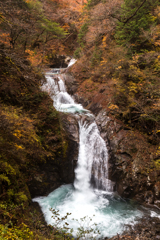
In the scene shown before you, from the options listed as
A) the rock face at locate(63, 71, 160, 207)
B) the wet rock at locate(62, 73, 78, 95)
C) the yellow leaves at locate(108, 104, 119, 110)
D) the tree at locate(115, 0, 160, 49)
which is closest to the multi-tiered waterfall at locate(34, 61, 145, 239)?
the rock face at locate(63, 71, 160, 207)

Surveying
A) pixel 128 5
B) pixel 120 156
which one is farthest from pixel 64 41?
pixel 120 156

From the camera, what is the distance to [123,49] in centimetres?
962

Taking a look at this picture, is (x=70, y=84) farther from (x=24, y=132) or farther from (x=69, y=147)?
(x=24, y=132)

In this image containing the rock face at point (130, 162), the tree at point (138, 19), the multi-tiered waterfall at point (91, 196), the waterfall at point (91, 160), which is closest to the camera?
the multi-tiered waterfall at point (91, 196)

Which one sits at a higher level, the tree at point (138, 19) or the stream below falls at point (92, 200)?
the tree at point (138, 19)

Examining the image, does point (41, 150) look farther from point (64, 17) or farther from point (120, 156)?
point (64, 17)

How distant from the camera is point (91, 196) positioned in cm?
759

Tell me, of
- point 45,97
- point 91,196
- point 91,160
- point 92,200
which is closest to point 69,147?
point 91,160

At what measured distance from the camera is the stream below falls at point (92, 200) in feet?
19.3

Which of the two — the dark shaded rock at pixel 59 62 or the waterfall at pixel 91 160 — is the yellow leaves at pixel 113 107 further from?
the dark shaded rock at pixel 59 62

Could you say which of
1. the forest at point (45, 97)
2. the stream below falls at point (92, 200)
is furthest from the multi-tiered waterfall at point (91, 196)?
the forest at point (45, 97)

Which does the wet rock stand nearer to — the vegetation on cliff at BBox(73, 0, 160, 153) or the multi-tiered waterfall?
the vegetation on cliff at BBox(73, 0, 160, 153)

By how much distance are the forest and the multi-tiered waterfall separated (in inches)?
34.1

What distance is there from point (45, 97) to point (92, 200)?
610 cm
